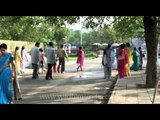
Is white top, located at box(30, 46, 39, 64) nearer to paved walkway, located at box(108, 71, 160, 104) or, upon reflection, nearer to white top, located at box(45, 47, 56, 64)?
white top, located at box(45, 47, 56, 64)

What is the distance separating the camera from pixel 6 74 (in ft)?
37.6

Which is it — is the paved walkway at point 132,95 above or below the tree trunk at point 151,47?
below

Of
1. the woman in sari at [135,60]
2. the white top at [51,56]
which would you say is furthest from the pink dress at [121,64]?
the woman in sari at [135,60]

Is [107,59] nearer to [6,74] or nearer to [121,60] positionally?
[121,60]

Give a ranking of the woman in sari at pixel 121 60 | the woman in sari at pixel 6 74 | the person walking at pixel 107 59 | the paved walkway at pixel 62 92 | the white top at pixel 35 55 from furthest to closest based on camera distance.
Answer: the woman in sari at pixel 121 60 → the white top at pixel 35 55 → the person walking at pixel 107 59 → the paved walkway at pixel 62 92 → the woman in sari at pixel 6 74

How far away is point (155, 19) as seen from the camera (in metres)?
16.5

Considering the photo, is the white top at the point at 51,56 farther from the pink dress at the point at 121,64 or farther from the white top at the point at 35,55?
the pink dress at the point at 121,64

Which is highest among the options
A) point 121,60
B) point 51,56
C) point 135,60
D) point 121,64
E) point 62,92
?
point 51,56

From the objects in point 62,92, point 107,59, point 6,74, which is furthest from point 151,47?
point 6,74

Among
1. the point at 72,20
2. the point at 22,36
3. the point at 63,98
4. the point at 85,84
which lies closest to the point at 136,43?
the point at 85,84

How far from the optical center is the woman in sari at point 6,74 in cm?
1127
